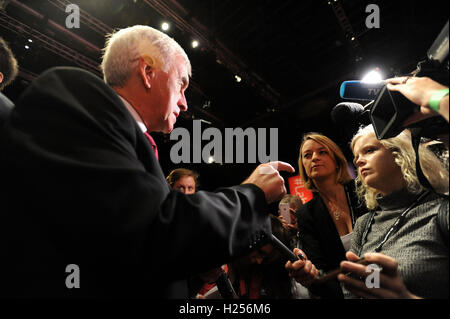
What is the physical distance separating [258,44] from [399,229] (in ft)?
14.1

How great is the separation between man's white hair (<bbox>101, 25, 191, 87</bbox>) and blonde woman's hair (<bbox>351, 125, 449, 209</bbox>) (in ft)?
3.45

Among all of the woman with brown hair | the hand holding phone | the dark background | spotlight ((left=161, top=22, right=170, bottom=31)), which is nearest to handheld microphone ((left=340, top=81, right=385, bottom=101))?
the woman with brown hair

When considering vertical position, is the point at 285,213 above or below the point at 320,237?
above

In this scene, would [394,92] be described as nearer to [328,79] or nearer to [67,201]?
[67,201]

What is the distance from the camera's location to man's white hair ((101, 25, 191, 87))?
43.6 inches

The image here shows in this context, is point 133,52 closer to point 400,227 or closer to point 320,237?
point 400,227

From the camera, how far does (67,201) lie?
1.80 feet

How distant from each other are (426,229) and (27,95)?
1297 millimetres

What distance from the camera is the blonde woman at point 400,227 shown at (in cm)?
63

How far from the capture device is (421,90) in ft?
1.95

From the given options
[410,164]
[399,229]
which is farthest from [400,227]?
[410,164]

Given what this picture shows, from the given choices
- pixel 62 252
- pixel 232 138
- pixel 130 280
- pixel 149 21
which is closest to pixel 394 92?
pixel 130 280

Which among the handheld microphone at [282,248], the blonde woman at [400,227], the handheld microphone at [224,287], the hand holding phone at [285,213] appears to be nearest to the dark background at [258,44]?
the hand holding phone at [285,213]

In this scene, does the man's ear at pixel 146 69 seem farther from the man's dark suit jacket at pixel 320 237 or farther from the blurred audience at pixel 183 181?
the blurred audience at pixel 183 181
